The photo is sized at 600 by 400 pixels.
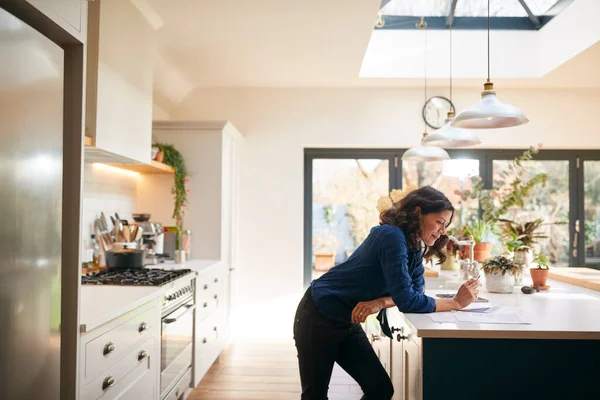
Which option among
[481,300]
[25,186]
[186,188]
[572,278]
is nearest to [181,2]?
[186,188]

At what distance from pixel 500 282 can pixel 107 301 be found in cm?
199

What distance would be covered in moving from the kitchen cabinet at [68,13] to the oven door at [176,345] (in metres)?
1.64

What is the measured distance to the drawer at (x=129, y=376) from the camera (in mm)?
2055

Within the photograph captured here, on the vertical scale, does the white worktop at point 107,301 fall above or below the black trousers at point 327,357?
above

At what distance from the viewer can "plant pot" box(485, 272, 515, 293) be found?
2850 mm

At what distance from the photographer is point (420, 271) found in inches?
91.0

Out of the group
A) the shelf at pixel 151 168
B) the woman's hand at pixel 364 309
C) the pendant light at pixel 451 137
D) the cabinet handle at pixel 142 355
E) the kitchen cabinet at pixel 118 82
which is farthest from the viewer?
the shelf at pixel 151 168

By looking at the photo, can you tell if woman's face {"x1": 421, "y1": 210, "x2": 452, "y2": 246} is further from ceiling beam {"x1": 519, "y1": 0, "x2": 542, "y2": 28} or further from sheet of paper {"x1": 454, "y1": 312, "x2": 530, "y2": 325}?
ceiling beam {"x1": 519, "y1": 0, "x2": 542, "y2": 28}

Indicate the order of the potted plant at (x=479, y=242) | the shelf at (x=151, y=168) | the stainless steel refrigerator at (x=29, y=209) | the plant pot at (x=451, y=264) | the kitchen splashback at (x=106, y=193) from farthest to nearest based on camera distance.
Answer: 1. the plant pot at (x=451, y=264)
2. the potted plant at (x=479, y=242)
3. the shelf at (x=151, y=168)
4. the kitchen splashback at (x=106, y=193)
5. the stainless steel refrigerator at (x=29, y=209)

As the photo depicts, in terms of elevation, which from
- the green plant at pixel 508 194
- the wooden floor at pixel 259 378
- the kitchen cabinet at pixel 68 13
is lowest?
the wooden floor at pixel 259 378

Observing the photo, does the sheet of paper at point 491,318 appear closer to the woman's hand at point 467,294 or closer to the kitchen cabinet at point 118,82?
the woman's hand at point 467,294

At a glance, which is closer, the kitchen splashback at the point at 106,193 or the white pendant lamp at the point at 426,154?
the kitchen splashback at the point at 106,193

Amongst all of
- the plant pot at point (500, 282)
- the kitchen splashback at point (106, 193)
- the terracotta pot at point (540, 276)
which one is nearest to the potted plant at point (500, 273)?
the plant pot at point (500, 282)

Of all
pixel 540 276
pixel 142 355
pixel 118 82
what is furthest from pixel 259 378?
pixel 118 82
